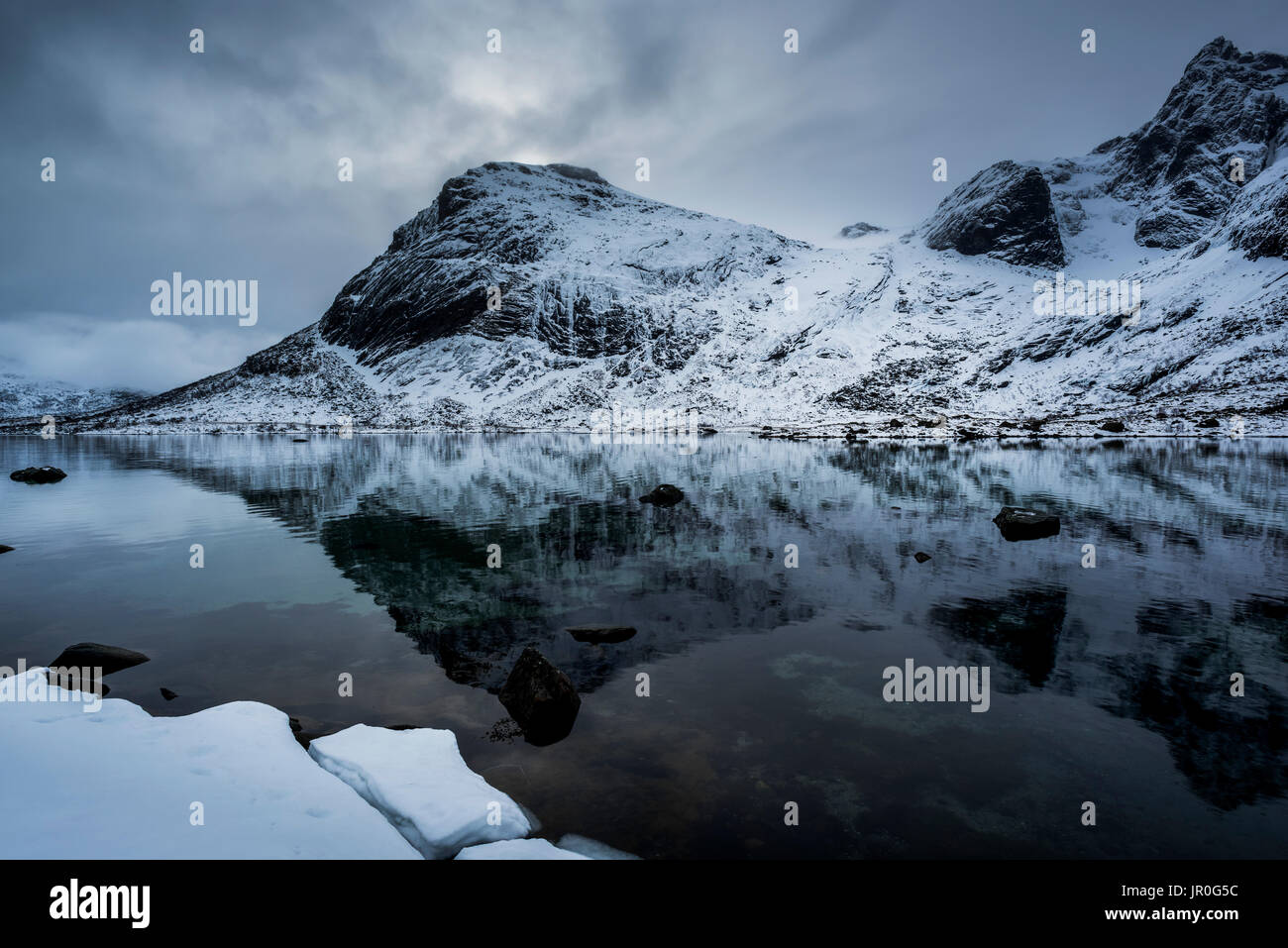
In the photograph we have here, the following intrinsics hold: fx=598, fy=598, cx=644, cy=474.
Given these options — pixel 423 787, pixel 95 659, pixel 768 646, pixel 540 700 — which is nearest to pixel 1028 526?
pixel 768 646

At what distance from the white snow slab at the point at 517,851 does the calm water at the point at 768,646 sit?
93 cm

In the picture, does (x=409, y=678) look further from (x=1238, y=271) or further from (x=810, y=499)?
(x=1238, y=271)

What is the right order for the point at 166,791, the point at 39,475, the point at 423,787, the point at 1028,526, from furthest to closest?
the point at 39,475
the point at 1028,526
the point at 423,787
the point at 166,791

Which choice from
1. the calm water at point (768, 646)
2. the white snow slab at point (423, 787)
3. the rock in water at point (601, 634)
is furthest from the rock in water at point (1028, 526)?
the white snow slab at point (423, 787)

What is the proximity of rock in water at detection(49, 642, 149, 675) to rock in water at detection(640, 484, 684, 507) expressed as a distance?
77.3 feet

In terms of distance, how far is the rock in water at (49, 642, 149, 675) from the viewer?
1184 cm

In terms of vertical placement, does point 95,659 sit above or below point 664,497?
below

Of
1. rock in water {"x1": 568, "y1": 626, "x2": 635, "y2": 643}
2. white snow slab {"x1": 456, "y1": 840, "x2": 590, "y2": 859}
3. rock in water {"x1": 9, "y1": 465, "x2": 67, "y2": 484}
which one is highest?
rock in water {"x1": 9, "y1": 465, "x2": 67, "y2": 484}

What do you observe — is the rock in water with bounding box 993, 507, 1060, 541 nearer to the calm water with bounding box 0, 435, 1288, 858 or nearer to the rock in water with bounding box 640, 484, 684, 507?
the calm water with bounding box 0, 435, 1288, 858

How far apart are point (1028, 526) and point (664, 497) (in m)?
17.3

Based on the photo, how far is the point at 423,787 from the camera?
7703 millimetres

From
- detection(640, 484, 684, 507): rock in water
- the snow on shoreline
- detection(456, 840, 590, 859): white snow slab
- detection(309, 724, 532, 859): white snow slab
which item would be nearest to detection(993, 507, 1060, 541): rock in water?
detection(640, 484, 684, 507): rock in water

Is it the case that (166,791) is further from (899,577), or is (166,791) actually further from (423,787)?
(899,577)

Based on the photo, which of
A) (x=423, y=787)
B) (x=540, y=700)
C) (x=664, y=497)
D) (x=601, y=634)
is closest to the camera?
(x=423, y=787)
